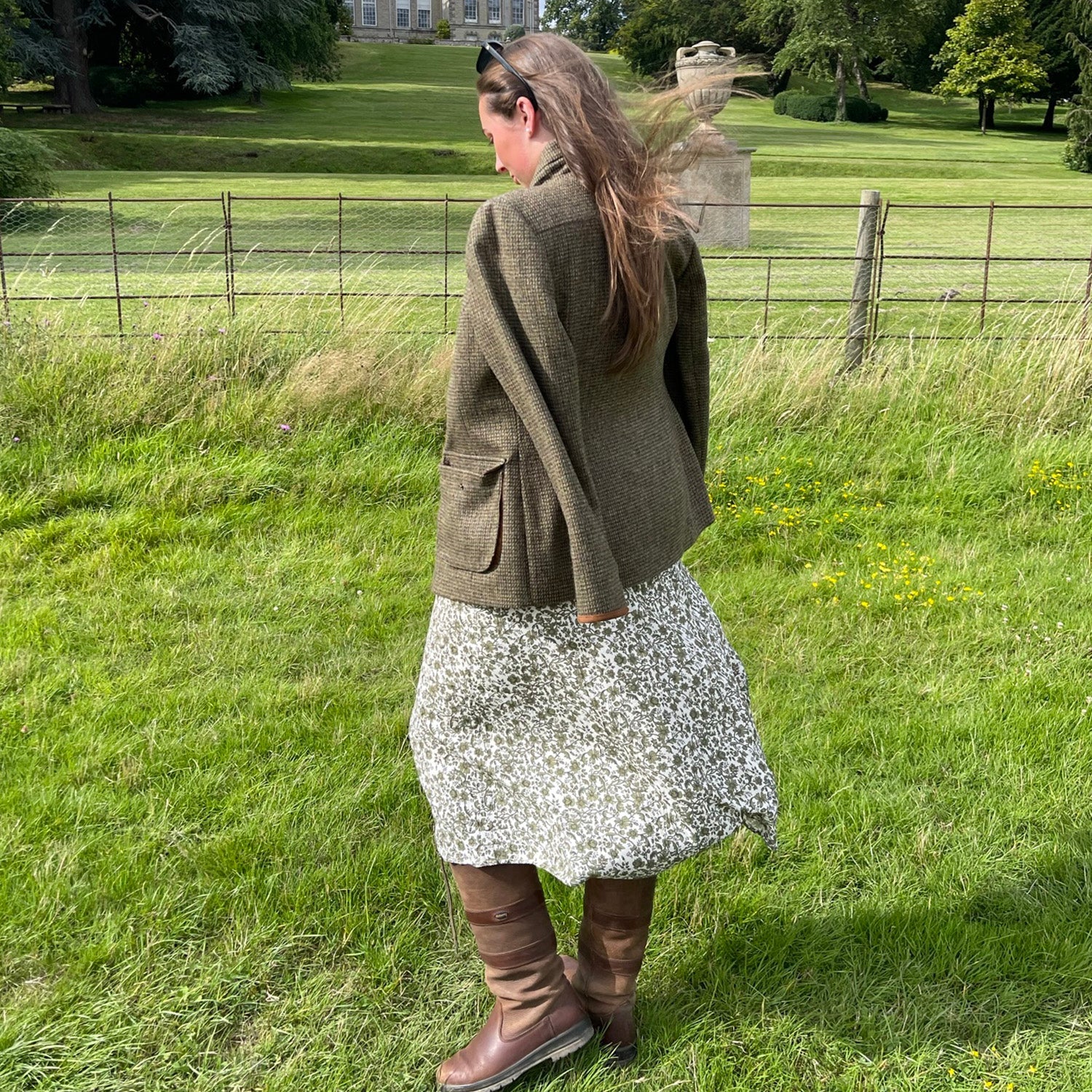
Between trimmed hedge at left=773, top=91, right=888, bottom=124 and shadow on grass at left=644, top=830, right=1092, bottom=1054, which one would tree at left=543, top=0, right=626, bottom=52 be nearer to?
trimmed hedge at left=773, top=91, right=888, bottom=124

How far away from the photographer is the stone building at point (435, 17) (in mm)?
100750

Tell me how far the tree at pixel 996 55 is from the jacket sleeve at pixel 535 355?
5216 centimetres

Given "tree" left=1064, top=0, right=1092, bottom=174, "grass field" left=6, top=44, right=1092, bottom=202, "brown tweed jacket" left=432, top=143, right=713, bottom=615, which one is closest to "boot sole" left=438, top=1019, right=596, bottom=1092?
"brown tweed jacket" left=432, top=143, right=713, bottom=615

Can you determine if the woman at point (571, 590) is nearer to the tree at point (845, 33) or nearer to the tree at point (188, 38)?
the tree at point (188, 38)

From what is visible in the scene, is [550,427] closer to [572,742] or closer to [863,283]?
[572,742]

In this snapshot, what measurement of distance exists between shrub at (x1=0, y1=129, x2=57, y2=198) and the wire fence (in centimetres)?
35

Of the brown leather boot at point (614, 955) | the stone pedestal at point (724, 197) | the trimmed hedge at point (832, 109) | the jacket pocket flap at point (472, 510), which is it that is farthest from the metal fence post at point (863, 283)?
the trimmed hedge at point (832, 109)

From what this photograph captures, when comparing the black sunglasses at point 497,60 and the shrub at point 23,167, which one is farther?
the shrub at point 23,167

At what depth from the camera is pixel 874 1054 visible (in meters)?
2.44

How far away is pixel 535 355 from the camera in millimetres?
1863

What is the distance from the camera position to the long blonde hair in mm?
1872

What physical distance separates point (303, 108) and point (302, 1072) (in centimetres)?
4538

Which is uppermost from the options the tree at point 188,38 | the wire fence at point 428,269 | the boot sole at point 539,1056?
the tree at point 188,38

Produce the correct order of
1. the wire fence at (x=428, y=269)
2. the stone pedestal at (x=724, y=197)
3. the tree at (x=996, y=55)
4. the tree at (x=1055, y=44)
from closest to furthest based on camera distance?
the wire fence at (x=428, y=269), the stone pedestal at (x=724, y=197), the tree at (x=996, y=55), the tree at (x=1055, y=44)
